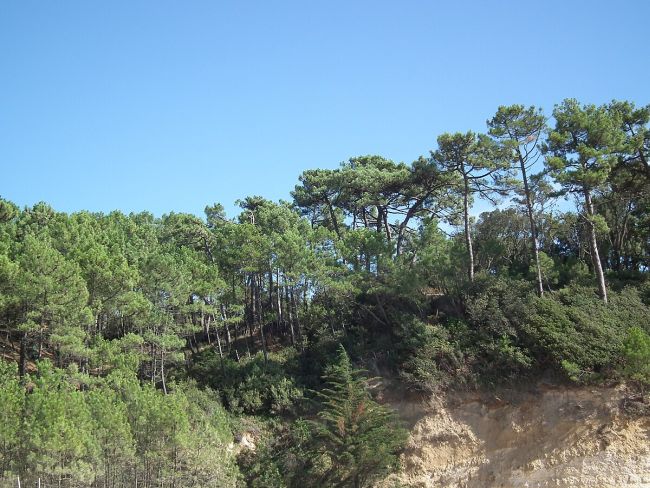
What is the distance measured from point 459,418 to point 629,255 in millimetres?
14981

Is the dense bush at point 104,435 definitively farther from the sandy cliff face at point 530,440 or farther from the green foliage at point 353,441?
the sandy cliff face at point 530,440

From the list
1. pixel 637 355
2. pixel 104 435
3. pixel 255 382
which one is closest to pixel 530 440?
pixel 637 355

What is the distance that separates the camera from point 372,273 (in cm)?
3259

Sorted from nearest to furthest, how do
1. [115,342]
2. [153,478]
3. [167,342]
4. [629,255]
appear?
[153,478], [115,342], [167,342], [629,255]

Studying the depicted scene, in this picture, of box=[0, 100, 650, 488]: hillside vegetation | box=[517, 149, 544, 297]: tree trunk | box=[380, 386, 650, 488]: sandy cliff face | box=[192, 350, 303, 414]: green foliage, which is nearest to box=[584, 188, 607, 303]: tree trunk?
box=[0, 100, 650, 488]: hillside vegetation

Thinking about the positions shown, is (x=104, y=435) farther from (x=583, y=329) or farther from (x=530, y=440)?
(x=583, y=329)

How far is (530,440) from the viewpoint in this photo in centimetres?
2692

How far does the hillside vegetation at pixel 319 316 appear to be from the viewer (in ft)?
78.4

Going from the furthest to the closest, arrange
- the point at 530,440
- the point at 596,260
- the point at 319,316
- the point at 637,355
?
the point at 319,316 → the point at 596,260 → the point at 530,440 → the point at 637,355

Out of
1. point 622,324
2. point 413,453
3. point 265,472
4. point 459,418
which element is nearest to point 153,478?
point 265,472

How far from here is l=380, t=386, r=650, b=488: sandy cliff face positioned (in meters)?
25.4

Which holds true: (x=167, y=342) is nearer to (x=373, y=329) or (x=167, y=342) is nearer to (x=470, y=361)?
(x=373, y=329)

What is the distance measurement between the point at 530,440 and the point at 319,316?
13119 mm

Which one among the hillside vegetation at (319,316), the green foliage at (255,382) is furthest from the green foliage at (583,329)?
the green foliage at (255,382)
